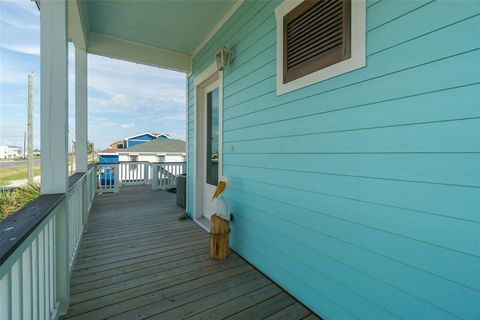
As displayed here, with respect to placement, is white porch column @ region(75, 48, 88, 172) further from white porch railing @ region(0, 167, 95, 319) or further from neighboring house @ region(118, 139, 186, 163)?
neighboring house @ region(118, 139, 186, 163)

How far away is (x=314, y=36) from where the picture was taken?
65.1 inches

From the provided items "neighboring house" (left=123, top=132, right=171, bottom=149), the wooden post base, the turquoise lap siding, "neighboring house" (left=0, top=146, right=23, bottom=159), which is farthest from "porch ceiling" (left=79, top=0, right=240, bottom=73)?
"neighboring house" (left=123, top=132, right=171, bottom=149)

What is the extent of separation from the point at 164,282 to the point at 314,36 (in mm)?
2384

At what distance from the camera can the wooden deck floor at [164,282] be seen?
166 cm

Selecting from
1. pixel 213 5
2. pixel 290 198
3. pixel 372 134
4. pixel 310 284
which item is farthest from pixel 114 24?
pixel 310 284

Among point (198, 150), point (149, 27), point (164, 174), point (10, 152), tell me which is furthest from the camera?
point (164, 174)

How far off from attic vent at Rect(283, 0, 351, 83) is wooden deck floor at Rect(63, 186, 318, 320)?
5.99 ft

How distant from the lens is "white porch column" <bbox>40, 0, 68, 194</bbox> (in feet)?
4.92

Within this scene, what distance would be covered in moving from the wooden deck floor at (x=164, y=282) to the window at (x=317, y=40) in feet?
5.72

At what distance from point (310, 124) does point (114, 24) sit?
315cm

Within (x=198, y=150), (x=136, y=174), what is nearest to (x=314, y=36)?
(x=198, y=150)

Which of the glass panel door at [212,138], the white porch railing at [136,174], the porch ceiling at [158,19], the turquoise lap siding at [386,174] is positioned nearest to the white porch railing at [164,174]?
the white porch railing at [136,174]

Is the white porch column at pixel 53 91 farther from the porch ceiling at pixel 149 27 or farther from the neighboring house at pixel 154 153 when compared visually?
the neighboring house at pixel 154 153

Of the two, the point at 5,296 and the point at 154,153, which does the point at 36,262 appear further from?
the point at 154,153
